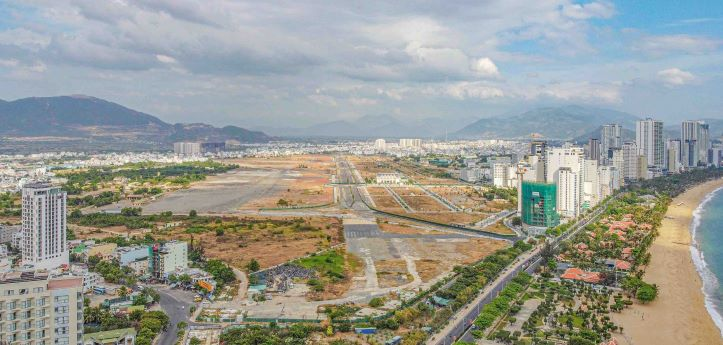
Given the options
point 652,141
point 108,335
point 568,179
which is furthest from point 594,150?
point 108,335

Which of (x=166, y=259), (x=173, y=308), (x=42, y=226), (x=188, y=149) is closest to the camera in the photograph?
(x=173, y=308)

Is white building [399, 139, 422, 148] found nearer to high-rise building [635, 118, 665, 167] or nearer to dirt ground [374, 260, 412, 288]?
high-rise building [635, 118, 665, 167]

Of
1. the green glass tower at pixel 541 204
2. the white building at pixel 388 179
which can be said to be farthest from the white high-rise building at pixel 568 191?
the white building at pixel 388 179

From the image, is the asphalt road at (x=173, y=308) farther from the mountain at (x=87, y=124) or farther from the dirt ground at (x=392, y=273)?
the mountain at (x=87, y=124)

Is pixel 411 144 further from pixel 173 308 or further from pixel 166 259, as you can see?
pixel 173 308

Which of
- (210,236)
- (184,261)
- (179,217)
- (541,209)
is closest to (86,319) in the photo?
(184,261)

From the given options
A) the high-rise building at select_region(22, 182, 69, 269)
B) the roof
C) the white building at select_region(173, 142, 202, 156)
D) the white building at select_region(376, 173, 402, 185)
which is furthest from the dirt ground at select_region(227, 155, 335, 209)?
the roof

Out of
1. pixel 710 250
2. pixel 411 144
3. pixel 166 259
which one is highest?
pixel 411 144
